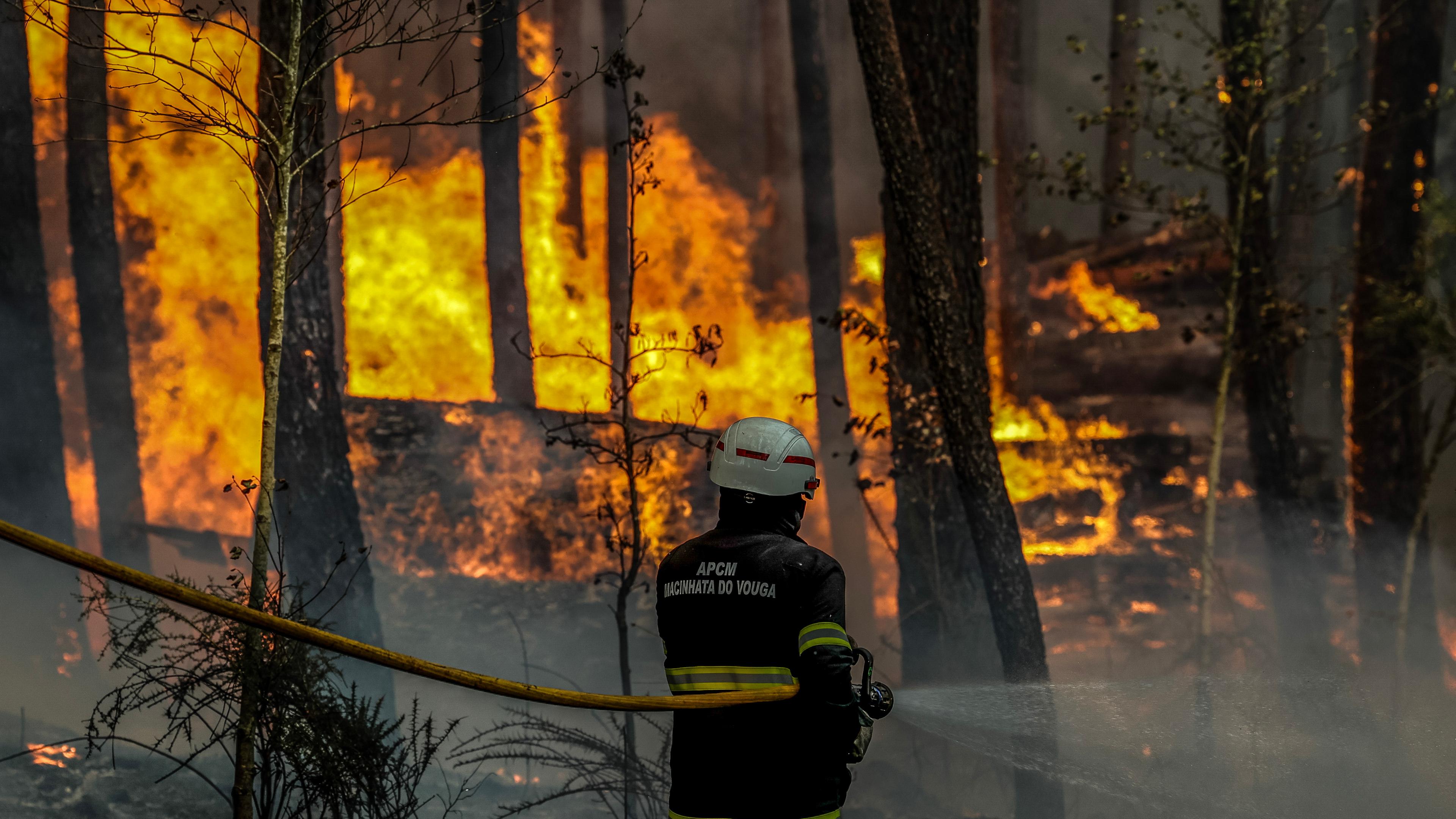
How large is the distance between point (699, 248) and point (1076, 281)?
14.0ft

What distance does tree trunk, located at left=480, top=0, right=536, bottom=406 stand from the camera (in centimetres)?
1059

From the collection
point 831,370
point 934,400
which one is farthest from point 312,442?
point 831,370

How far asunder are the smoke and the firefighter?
3.38 m

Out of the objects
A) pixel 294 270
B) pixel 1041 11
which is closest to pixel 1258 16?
pixel 1041 11

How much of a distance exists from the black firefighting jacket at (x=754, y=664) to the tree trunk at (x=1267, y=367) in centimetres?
686

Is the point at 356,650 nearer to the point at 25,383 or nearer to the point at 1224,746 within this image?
the point at 25,383

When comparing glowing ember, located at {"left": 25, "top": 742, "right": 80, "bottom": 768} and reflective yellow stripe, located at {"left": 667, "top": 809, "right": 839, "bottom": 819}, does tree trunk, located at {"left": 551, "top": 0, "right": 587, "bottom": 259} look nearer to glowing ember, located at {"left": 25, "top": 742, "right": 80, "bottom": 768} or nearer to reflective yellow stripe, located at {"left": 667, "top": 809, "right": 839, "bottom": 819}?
glowing ember, located at {"left": 25, "top": 742, "right": 80, "bottom": 768}

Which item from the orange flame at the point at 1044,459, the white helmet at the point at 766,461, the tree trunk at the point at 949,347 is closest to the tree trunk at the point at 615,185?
the orange flame at the point at 1044,459

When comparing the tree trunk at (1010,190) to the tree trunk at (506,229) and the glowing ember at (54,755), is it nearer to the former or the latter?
the tree trunk at (506,229)

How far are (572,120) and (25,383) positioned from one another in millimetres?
5871

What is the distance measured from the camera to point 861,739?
2877 mm

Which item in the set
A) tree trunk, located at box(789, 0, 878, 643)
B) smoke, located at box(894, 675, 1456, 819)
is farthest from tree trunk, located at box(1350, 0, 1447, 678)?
tree trunk, located at box(789, 0, 878, 643)

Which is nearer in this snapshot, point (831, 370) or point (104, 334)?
point (104, 334)

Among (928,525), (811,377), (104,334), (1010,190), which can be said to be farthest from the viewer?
(1010,190)
